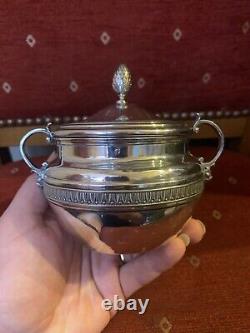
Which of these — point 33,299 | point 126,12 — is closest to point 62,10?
point 126,12

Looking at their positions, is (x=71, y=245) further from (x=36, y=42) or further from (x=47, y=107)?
(x=36, y=42)

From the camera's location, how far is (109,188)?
0.70 m

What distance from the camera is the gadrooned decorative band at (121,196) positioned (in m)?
0.70

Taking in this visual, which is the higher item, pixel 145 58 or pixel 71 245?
pixel 145 58

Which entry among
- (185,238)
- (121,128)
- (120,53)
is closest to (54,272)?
(185,238)

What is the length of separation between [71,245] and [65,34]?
555 mm

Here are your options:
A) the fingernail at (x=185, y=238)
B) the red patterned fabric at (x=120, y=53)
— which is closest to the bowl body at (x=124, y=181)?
the fingernail at (x=185, y=238)

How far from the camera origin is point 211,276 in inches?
36.2

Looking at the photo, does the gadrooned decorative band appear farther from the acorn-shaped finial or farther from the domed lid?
the acorn-shaped finial

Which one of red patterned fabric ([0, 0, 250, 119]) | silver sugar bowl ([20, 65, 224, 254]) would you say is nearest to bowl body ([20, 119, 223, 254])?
silver sugar bowl ([20, 65, 224, 254])

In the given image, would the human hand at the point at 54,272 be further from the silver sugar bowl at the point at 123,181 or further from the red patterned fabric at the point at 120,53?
the red patterned fabric at the point at 120,53

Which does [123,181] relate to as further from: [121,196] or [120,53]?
[120,53]

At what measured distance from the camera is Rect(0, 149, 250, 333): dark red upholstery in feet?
2.72

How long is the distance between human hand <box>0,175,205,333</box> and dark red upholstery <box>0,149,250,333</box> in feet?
0.18
